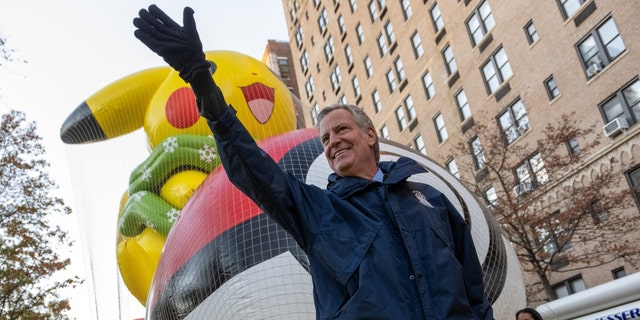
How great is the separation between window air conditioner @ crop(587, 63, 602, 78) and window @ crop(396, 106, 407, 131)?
1200 cm

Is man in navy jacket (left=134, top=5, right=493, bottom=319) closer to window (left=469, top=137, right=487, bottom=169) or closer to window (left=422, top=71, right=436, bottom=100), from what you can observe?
window (left=469, top=137, right=487, bottom=169)

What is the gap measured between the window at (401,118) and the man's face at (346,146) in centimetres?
2775

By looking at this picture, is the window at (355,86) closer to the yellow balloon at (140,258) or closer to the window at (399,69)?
the window at (399,69)

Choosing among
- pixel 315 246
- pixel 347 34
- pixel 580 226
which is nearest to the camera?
pixel 315 246

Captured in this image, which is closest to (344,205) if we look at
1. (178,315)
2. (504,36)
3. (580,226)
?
(178,315)

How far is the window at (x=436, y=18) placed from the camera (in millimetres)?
26766

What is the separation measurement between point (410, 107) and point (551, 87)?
9820mm

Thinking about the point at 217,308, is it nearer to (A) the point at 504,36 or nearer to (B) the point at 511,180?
(B) the point at 511,180

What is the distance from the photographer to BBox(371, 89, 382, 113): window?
1276 inches

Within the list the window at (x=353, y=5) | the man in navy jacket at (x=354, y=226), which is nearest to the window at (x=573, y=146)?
the man in navy jacket at (x=354, y=226)

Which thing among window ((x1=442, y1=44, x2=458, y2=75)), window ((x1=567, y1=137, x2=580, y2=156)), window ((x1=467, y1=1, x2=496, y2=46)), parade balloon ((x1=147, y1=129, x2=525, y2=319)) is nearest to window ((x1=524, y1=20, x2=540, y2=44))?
window ((x1=467, y1=1, x2=496, y2=46))

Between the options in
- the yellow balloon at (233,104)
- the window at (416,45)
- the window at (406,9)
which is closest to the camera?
the yellow balloon at (233,104)

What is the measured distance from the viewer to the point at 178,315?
4.87 meters

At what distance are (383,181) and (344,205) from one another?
0.59ft
